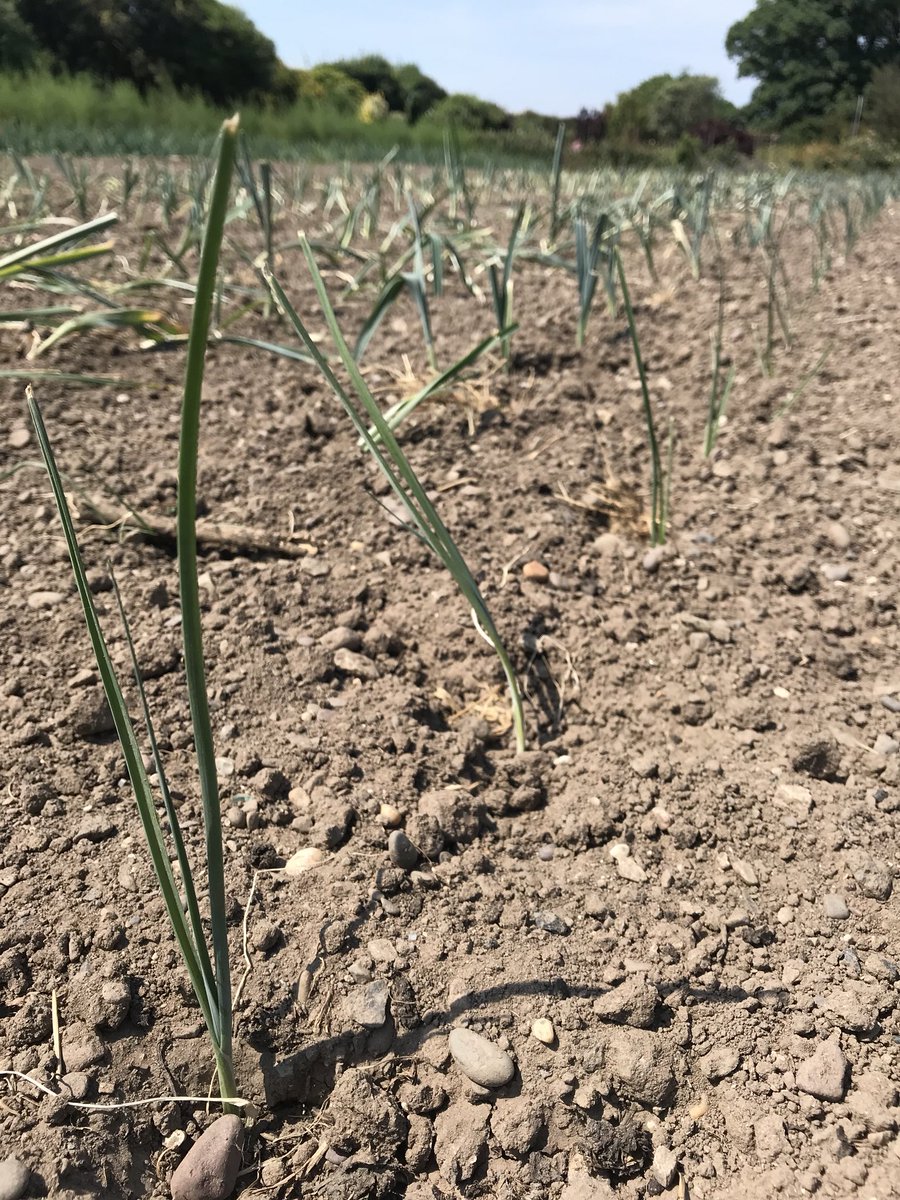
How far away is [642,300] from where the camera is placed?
2422mm

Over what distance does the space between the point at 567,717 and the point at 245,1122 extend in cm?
65

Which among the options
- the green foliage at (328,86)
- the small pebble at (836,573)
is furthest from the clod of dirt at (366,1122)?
the green foliage at (328,86)

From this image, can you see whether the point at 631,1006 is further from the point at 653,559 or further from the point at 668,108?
the point at 668,108

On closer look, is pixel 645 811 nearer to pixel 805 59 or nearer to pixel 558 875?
pixel 558 875

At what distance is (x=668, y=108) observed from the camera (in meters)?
23.6

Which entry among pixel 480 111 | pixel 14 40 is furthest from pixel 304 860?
pixel 480 111

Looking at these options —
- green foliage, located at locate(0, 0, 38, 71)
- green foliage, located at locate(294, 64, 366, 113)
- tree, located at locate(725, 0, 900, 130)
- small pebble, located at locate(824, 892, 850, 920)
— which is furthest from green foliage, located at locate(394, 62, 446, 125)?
small pebble, located at locate(824, 892, 850, 920)

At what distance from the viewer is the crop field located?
727 mm

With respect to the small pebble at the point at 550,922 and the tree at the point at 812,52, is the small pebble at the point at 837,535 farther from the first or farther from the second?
the tree at the point at 812,52

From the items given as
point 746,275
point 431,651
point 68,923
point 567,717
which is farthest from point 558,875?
point 746,275

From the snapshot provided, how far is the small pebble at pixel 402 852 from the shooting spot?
946 mm

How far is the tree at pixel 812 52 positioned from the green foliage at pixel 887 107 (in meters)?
15.9

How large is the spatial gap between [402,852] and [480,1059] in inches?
9.5

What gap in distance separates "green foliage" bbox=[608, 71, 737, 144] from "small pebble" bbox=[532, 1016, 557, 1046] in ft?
49.0
